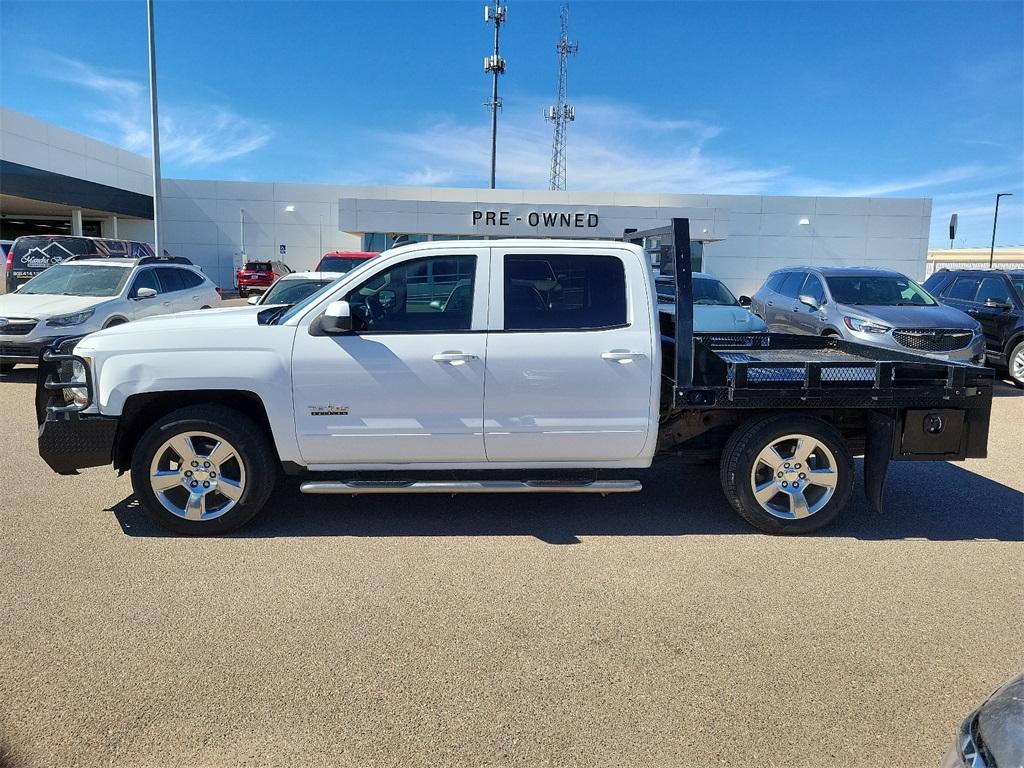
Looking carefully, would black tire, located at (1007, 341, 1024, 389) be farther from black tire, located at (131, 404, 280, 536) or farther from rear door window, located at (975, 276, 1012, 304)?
black tire, located at (131, 404, 280, 536)

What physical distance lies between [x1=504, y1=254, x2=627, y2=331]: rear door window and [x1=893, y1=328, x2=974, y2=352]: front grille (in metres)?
6.78

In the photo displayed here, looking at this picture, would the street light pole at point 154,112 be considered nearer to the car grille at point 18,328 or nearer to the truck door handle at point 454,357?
the car grille at point 18,328

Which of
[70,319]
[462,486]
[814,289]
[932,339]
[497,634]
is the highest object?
[814,289]

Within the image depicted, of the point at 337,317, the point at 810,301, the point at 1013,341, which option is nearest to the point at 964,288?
the point at 1013,341

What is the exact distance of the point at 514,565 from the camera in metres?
4.37

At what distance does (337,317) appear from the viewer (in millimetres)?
4430

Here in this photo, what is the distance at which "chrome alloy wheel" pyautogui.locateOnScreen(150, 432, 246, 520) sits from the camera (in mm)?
4668

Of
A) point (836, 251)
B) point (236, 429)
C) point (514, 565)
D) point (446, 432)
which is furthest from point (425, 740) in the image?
point (836, 251)

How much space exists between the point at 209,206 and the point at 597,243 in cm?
3640

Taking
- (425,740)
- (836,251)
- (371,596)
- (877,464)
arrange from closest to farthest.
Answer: (425,740) → (371,596) → (877,464) → (836,251)

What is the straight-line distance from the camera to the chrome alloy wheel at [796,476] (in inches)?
192

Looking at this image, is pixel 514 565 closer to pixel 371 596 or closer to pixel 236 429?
pixel 371 596

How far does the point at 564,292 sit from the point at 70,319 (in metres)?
8.43

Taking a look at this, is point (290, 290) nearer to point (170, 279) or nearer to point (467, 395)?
point (170, 279)
